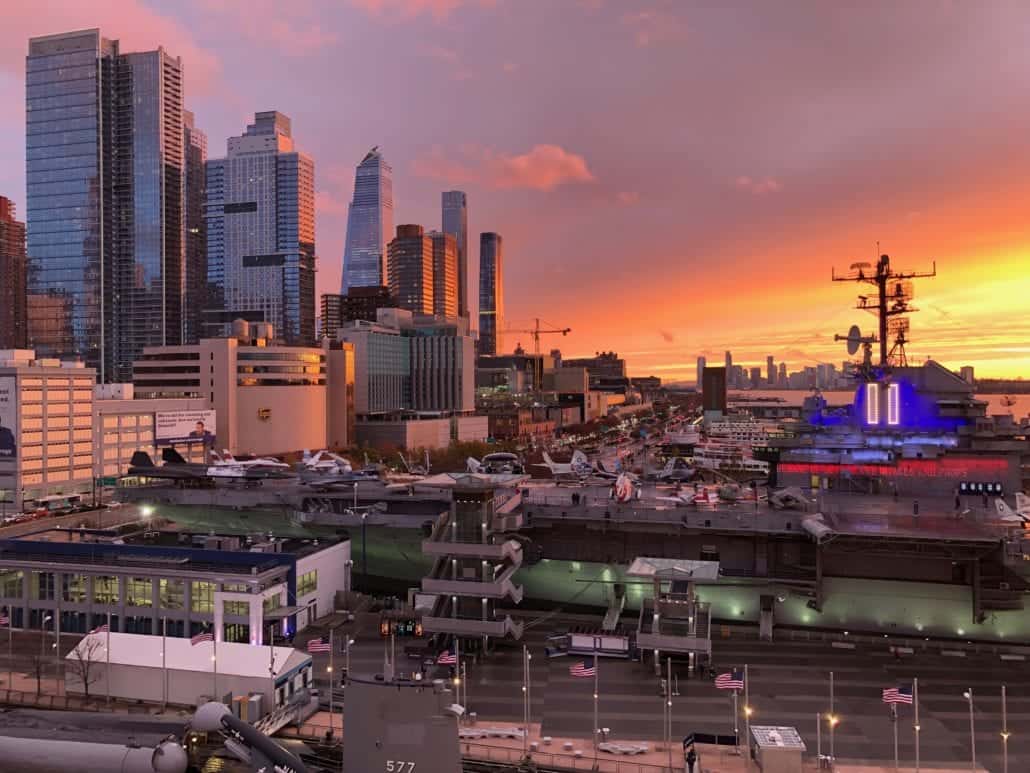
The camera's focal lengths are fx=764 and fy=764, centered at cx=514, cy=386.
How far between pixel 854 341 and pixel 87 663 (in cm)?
4780

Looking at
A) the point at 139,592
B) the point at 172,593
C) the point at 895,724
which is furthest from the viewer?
the point at 139,592

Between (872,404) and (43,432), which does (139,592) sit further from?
(43,432)

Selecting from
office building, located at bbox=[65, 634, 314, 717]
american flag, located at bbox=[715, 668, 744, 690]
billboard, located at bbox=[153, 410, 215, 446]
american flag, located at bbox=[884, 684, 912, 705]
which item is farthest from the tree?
billboard, located at bbox=[153, 410, 215, 446]

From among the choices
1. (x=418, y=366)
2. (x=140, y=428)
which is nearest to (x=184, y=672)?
(x=140, y=428)

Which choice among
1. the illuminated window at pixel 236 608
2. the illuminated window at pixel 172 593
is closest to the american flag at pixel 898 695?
the illuminated window at pixel 236 608

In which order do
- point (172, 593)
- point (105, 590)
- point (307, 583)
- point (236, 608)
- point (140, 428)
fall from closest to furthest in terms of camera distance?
point (236, 608)
point (172, 593)
point (105, 590)
point (307, 583)
point (140, 428)

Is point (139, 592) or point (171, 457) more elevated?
point (171, 457)

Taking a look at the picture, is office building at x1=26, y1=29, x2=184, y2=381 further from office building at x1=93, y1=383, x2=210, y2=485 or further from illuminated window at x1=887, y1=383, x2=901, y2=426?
illuminated window at x1=887, y1=383, x2=901, y2=426

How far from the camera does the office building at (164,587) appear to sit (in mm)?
38312

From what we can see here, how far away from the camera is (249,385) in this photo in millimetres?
113750

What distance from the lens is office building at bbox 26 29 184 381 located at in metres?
161

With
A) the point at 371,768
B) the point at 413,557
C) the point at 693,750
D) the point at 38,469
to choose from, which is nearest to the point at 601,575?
the point at 413,557

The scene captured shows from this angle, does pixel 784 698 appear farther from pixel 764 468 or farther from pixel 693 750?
pixel 764 468

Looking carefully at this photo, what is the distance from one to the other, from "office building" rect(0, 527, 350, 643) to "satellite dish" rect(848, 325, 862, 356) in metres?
37.1
